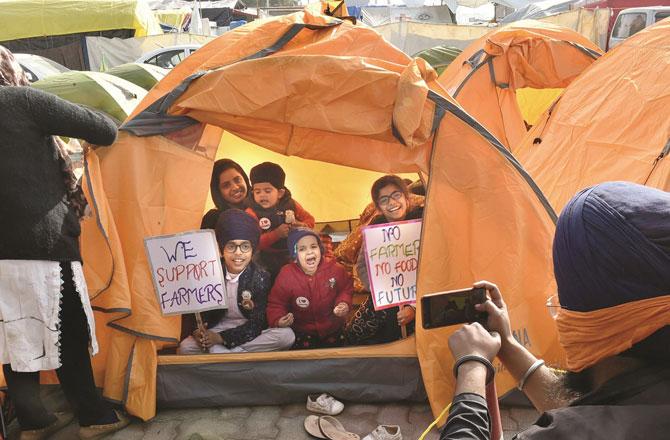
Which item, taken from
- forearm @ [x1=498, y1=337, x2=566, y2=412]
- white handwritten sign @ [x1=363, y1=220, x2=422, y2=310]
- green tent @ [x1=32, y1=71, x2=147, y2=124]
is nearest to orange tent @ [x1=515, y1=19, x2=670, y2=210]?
white handwritten sign @ [x1=363, y1=220, x2=422, y2=310]

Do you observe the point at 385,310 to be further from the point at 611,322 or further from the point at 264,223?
the point at 611,322

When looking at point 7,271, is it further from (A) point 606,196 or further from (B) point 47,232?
(A) point 606,196

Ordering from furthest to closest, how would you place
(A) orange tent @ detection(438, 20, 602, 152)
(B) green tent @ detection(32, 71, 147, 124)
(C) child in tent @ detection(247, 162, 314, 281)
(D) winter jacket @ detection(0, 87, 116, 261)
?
(B) green tent @ detection(32, 71, 147, 124), (A) orange tent @ detection(438, 20, 602, 152), (C) child in tent @ detection(247, 162, 314, 281), (D) winter jacket @ detection(0, 87, 116, 261)

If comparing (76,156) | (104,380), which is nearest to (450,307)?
(104,380)

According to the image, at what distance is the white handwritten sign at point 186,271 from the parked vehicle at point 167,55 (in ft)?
31.5

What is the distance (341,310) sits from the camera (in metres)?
2.85

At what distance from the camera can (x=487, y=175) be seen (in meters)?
2.53

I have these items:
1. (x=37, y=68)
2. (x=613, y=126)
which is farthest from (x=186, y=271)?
(x=37, y=68)

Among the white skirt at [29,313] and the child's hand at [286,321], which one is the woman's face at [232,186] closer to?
the child's hand at [286,321]

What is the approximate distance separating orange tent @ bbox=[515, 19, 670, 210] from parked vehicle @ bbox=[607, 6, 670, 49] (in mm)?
6810

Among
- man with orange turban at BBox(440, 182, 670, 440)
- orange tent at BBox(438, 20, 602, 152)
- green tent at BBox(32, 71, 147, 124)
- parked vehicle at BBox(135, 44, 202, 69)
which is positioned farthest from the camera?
parked vehicle at BBox(135, 44, 202, 69)

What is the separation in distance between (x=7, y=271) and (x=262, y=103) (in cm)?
117

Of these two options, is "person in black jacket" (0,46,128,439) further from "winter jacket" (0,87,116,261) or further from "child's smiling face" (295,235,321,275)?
"child's smiling face" (295,235,321,275)

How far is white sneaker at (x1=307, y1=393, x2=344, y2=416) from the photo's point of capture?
2.59 metres
